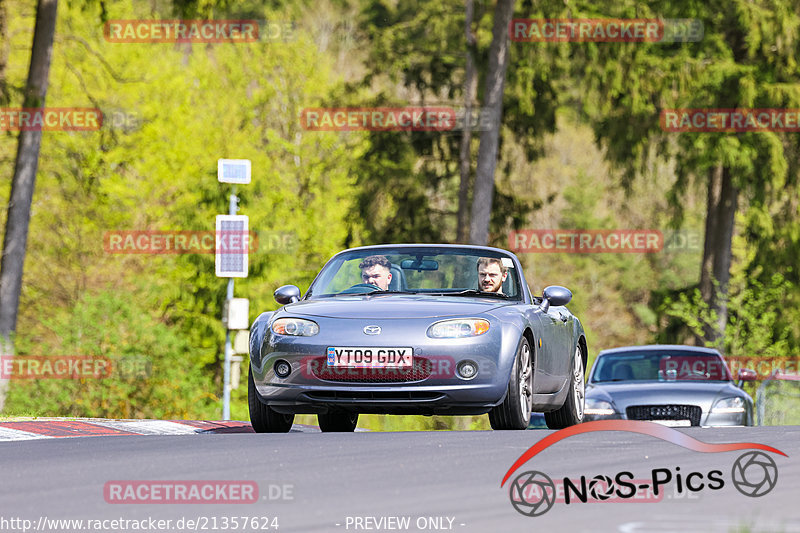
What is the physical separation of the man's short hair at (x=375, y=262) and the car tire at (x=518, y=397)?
4.77ft

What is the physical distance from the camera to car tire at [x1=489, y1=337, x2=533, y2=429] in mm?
10695

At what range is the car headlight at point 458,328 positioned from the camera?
409 inches

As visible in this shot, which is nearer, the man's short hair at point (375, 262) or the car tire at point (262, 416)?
the car tire at point (262, 416)

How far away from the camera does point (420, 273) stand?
11984mm

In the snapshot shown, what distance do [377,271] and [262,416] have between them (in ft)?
5.19

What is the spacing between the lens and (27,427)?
39.0 ft

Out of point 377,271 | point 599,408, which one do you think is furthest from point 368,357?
point 599,408

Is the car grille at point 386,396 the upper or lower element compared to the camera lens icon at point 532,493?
lower

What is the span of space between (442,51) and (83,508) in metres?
31.1
